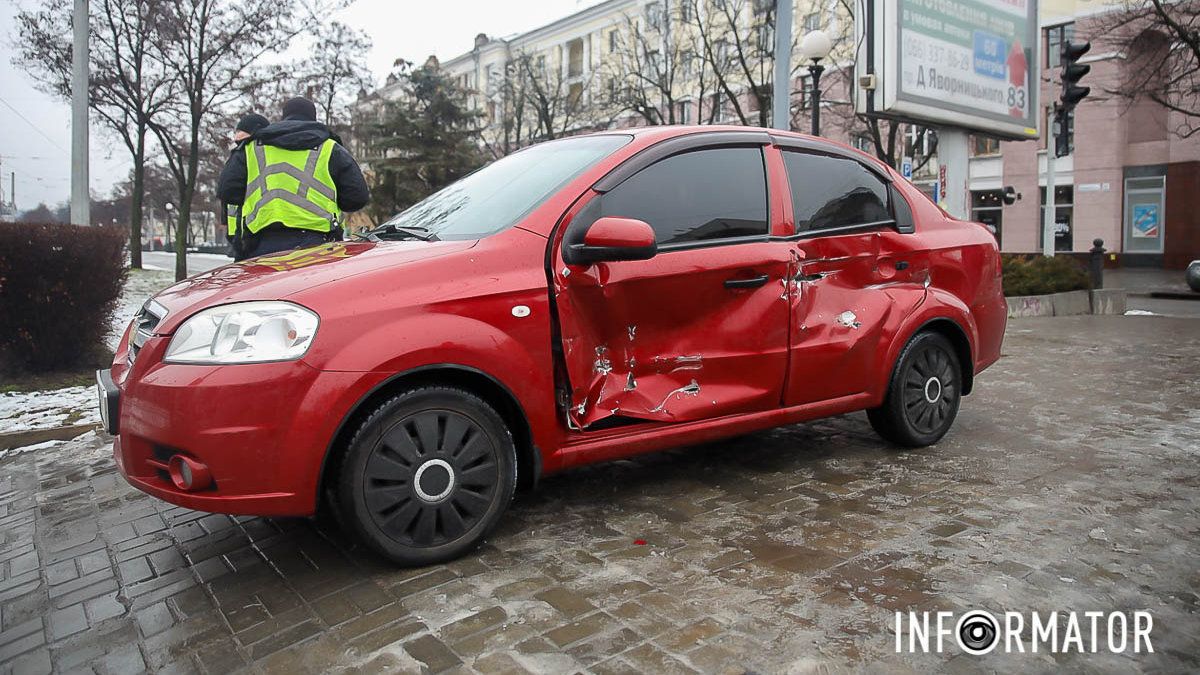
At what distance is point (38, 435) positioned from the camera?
215 inches

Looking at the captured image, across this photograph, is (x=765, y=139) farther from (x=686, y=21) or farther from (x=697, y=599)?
(x=686, y=21)

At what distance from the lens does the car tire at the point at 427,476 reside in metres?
2.91

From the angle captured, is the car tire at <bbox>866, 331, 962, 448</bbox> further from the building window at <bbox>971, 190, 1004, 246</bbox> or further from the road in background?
the building window at <bbox>971, 190, 1004, 246</bbox>

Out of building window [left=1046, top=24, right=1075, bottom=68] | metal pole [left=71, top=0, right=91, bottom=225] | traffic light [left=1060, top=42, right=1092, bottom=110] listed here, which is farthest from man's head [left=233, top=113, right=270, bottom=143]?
building window [left=1046, top=24, right=1075, bottom=68]

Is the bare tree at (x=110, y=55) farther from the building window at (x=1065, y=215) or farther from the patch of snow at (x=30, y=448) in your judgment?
the building window at (x=1065, y=215)

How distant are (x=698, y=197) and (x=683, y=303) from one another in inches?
20.8

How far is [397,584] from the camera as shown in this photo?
9.75 feet

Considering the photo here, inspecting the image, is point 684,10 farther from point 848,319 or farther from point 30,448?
point 30,448

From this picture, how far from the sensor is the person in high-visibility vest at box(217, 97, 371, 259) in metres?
4.94

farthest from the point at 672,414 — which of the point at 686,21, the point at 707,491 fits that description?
the point at 686,21

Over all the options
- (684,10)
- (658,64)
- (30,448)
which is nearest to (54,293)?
(30,448)

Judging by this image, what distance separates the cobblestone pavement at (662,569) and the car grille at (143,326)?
2.73 ft

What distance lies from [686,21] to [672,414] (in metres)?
24.2

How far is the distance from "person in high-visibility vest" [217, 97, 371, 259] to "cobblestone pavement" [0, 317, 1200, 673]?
1588 millimetres
